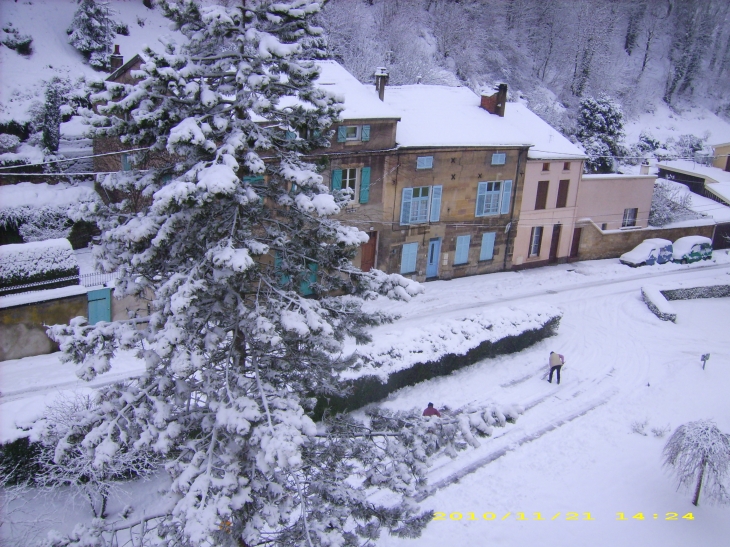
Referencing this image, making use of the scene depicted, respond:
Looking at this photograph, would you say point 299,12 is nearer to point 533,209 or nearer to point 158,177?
point 158,177

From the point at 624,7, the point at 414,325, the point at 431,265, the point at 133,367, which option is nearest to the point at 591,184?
the point at 431,265

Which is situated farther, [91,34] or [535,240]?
[91,34]

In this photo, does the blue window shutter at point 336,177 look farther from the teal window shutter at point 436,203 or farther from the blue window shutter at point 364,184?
the teal window shutter at point 436,203

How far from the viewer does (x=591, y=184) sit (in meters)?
31.1

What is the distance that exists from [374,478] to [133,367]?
1172 cm

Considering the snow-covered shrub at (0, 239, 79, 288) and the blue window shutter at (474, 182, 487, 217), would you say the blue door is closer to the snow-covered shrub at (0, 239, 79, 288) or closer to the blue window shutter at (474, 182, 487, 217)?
the blue window shutter at (474, 182, 487, 217)

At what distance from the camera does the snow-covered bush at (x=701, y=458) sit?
14344mm

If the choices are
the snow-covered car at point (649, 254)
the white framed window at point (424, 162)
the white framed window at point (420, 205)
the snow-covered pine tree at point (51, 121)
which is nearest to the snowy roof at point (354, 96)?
the white framed window at point (424, 162)

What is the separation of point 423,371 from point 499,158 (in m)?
12.8

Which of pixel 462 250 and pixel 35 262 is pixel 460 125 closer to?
pixel 462 250

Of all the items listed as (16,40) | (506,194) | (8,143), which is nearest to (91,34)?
(16,40)

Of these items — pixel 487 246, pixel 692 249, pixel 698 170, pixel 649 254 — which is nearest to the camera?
pixel 487 246

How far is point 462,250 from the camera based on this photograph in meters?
27.7

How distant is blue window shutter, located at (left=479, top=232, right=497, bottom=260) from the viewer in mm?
28203
